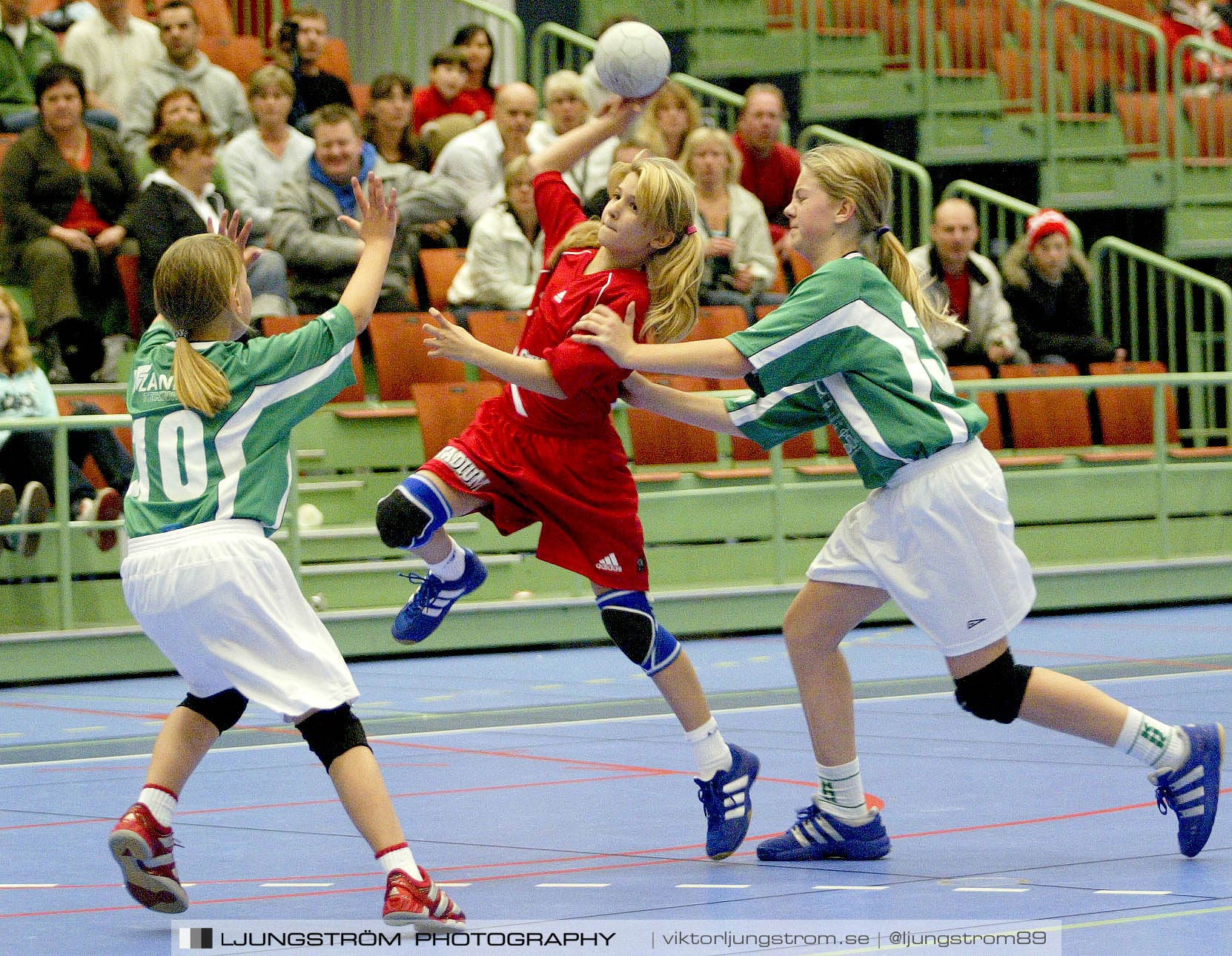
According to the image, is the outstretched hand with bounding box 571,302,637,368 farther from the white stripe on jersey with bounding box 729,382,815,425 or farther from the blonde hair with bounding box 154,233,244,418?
the blonde hair with bounding box 154,233,244,418

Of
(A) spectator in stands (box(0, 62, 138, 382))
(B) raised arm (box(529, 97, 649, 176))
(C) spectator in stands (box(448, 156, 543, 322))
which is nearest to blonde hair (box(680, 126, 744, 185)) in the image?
(C) spectator in stands (box(448, 156, 543, 322))

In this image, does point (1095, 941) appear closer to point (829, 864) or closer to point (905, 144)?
point (829, 864)

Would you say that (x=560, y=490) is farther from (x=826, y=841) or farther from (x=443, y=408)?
(x=443, y=408)

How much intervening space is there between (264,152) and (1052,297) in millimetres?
4603

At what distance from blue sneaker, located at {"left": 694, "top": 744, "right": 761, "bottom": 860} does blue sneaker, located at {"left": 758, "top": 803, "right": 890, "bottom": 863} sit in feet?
0.27

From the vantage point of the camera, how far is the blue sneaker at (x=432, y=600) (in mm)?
5012

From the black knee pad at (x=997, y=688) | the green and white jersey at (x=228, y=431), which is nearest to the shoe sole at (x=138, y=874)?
the green and white jersey at (x=228, y=431)

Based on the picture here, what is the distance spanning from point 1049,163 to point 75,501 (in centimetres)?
828

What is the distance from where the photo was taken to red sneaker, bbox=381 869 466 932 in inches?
136

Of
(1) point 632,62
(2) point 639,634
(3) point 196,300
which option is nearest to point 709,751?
(2) point 639,634

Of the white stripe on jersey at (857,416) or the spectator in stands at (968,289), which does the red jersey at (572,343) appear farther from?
the spectator in stands at (968,289)

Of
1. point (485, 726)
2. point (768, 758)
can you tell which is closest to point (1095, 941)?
point (768, 758)

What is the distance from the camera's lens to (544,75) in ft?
44.3

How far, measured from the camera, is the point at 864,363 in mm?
4117
